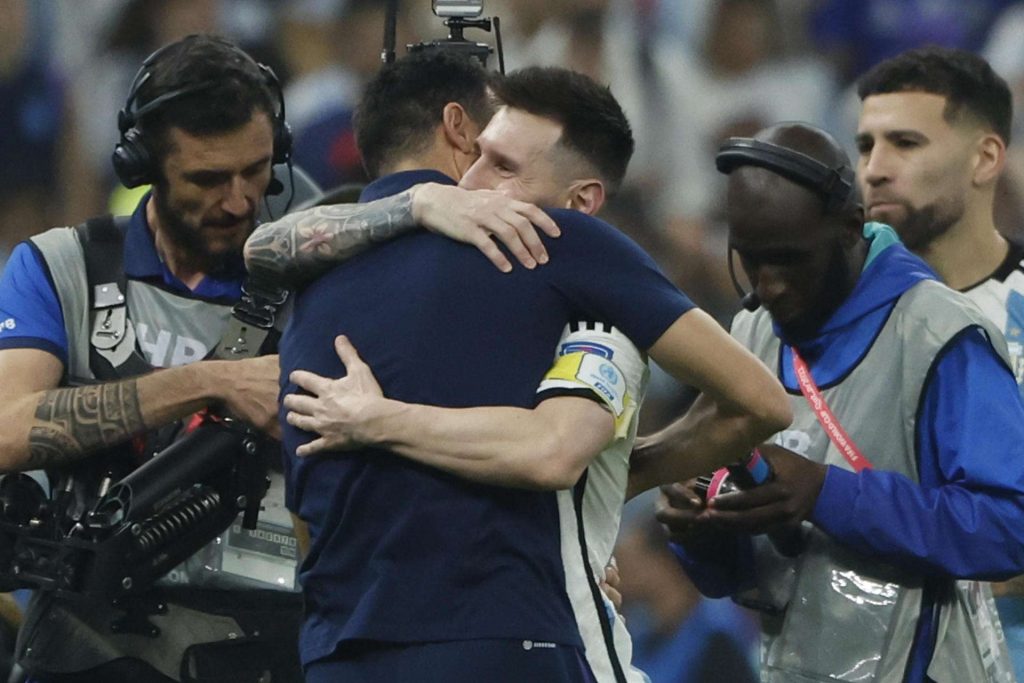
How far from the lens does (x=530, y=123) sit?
2533 millimetres

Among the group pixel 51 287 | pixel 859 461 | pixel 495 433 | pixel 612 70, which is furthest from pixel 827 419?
pixel 612 70

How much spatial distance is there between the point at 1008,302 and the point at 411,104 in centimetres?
165

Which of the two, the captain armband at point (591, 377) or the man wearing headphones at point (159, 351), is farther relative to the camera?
A: the man wearing headphones at point (159, 351)

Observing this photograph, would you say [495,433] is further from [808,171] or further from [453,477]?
[808,171]

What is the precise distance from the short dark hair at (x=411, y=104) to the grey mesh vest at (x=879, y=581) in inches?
30.5

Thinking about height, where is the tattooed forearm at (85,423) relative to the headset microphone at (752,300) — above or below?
below

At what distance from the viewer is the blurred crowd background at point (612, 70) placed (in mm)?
5746

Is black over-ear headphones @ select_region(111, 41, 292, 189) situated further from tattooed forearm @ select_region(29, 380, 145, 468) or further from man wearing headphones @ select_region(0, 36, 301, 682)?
tattooed forearm @ select_region(29, 380, 145, 468)

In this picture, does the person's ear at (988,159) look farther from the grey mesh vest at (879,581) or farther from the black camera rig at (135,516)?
the black camera rig at (135,516)

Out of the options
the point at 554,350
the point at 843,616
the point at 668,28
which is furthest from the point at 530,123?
the point at 668,28

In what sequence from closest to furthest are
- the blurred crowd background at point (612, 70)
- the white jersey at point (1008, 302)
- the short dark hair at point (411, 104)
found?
the short dark hair at point (411, 104) → the white jersey at point (1008, 302) → the blurred crowd background at point (612, 70)

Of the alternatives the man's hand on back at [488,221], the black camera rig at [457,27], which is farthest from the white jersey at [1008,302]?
the man's hand on back at [488,221]

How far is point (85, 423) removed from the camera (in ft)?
10.2

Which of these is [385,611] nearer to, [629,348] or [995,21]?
[629,348]
